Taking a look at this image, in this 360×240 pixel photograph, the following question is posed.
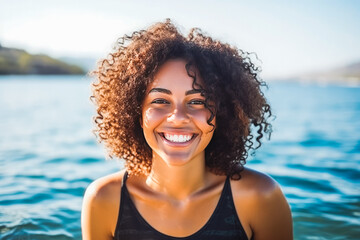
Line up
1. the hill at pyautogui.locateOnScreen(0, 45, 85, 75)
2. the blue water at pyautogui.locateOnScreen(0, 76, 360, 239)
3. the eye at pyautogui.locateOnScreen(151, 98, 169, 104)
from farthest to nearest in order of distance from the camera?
the hill at pyautogui.locateOnScreen(0, 45, 85, 75) → the blue water at pyautogui.locateOnScreen(0, 76, 360, 239) → the eye at pyautogui.locateOnScreen(151, 98, 169, 104)

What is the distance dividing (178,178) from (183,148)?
0.37m

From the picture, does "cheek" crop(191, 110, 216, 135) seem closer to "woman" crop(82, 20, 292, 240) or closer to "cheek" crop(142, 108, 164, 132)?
"woman" crop(82, 20, 292, 240)

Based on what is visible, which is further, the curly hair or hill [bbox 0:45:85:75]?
hill [bbox 0:45:85:75]

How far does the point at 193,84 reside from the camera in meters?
2.67

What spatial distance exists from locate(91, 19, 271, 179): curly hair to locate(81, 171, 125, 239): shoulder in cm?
34

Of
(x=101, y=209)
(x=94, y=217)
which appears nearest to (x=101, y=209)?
(x=101, y=209)

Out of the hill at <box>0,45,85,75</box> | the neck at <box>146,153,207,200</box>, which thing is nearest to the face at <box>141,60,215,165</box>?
the neck at <box>146,153,207,200</box>

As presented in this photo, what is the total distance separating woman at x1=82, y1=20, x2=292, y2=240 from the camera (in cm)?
272

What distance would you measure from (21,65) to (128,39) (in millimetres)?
112367

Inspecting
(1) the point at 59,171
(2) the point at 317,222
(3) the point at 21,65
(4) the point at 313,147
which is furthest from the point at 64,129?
(3) the point at 21,65

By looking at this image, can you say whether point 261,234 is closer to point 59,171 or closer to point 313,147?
point 59,171

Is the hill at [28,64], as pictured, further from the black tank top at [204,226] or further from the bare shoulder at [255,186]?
the bare shoulder at [255,186]

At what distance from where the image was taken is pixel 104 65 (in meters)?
3.24

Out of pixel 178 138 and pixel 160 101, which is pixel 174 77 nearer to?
pixel 160 101
